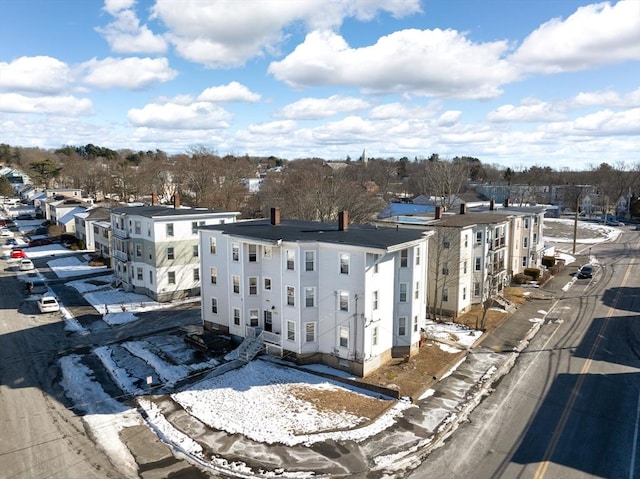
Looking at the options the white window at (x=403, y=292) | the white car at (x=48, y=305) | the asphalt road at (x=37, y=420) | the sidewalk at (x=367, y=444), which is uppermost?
the white window at (x=403, y=292)

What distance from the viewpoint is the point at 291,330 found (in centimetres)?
3044

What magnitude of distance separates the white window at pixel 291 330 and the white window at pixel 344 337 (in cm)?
323

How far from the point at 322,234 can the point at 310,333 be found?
6.68 meters

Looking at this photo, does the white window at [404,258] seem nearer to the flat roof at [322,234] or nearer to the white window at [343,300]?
the flat roof at [322,234]

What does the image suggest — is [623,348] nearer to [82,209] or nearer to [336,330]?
[336,330]

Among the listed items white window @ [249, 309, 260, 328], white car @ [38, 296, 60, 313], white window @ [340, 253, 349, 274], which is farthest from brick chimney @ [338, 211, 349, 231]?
white car @ [38, 296, 60, 313]

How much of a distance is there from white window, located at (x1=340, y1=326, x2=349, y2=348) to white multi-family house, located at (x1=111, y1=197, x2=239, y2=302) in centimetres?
2133

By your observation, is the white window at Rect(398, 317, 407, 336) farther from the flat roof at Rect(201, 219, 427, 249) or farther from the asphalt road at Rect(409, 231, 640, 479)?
the asphalt road at Rect(409, 231, 640, 479)

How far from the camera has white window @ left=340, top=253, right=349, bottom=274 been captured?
28.7m

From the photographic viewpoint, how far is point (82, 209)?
8569 centimetres

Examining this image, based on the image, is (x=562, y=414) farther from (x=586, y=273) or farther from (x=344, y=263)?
(x=586, y=273)

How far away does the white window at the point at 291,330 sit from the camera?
3022 centimetres

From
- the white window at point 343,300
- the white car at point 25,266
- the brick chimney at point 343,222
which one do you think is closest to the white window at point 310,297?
the white window at point 343,300

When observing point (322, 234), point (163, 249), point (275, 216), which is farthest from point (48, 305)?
point (322, 234)
